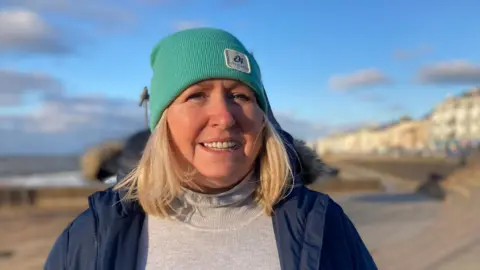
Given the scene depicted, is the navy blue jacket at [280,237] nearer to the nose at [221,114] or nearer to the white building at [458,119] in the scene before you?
the nose at [221,114]

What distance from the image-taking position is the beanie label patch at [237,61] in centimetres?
166

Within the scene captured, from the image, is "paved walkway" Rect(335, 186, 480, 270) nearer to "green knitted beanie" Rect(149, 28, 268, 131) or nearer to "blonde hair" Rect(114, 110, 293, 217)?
"blonde hair" Rect(114, 110, 293, 217)

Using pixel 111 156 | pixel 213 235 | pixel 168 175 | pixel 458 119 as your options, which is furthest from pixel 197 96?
pixel 458 119

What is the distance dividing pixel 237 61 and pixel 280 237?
1.75 feet

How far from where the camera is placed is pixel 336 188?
18.4 meters

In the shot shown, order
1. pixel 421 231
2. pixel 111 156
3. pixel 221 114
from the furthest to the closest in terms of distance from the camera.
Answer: pixel 421 231 < pixel 111 156 < pixel 221 114

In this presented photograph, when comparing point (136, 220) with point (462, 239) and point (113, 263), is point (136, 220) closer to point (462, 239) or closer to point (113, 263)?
point (113, 263)

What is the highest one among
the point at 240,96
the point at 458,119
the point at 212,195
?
the point at 458,119

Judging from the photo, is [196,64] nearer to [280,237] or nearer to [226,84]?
[226,84]

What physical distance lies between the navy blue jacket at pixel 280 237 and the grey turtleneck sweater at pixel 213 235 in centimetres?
5

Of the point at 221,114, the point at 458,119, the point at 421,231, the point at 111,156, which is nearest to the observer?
the point at 221,114

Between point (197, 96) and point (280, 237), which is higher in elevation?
point (197, 96)

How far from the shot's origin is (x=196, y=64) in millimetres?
1647

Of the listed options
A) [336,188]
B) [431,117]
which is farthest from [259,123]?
[431,117]
